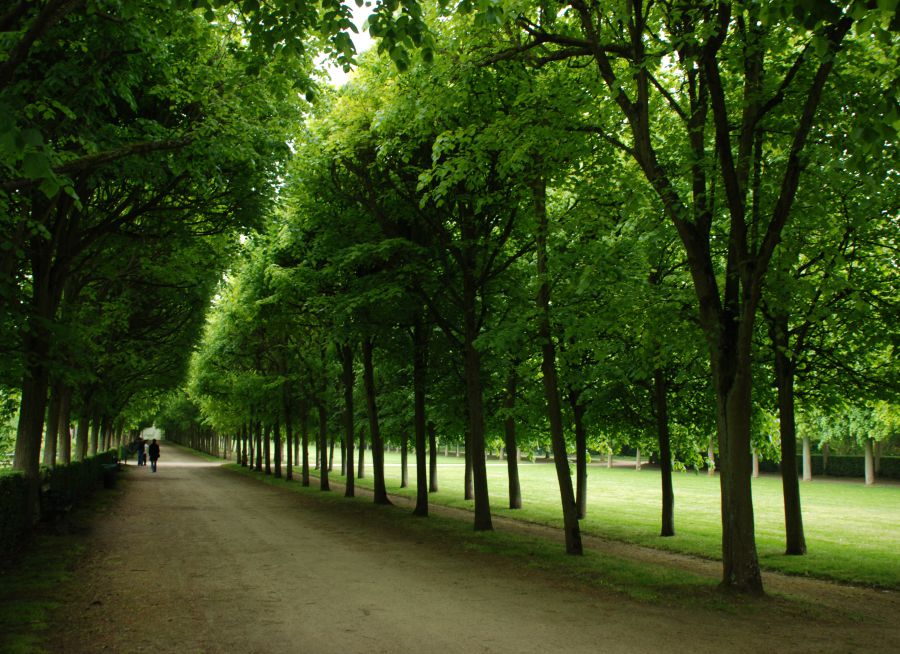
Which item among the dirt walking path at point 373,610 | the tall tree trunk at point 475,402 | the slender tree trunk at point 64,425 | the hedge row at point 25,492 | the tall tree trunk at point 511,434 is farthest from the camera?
the slender tree trunk at point 64,425

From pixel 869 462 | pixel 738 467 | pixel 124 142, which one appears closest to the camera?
pixel 738 467

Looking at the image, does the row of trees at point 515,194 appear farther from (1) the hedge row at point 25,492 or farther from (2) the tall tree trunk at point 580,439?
(1) the hedge row at point 25,492

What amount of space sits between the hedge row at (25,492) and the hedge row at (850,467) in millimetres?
54804

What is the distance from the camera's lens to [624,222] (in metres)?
12.8

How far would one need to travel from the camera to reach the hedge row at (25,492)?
40.1 feet

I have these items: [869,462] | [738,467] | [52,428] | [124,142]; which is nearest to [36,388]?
[124,142]

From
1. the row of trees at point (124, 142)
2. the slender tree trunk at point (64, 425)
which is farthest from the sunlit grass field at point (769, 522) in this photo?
the slender tree trunk at point (64, 425)

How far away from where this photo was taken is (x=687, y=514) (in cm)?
2530

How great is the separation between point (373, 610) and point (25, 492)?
9.59 m

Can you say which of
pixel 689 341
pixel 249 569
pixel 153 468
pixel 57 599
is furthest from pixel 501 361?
pixel 153 468

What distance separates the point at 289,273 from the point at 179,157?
341 inches

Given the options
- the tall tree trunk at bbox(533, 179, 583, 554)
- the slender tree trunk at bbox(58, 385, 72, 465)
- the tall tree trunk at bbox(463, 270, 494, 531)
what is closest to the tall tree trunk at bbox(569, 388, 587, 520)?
the tall tree trunk at bbox(463, 270, 494, 531)

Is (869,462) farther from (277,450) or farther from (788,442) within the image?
(788,442)

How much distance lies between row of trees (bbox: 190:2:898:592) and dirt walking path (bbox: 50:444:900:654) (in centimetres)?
212
